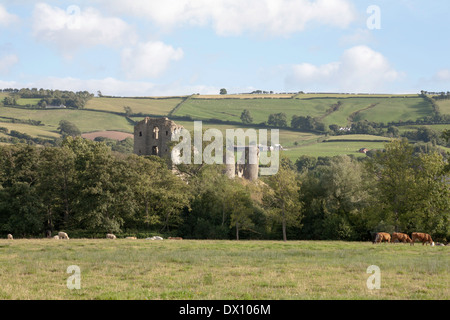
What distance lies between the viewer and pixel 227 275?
66.7 ft

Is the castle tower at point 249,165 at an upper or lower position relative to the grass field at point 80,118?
lower

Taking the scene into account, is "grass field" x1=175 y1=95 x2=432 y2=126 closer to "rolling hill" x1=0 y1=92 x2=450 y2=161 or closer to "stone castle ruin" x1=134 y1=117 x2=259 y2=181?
"rolling hill" x1=0 y1=92 x2=450 y2=161

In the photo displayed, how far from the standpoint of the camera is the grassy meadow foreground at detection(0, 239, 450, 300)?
632 inches

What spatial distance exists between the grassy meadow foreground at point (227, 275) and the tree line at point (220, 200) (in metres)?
17.4

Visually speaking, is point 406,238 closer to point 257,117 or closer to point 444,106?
point 257,117

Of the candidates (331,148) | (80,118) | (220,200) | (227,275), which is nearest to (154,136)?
(220,200)

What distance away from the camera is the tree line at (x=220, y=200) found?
47.3m

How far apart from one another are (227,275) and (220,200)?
39208 millimetres

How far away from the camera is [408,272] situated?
20.9m

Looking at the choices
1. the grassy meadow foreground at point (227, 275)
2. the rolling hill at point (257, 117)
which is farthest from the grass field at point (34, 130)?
the grassy meadow foreground at point (227, 275)

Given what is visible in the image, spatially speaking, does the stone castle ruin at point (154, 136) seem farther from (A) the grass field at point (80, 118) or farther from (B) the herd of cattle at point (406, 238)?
(A) the grass field at point (80, 118)
